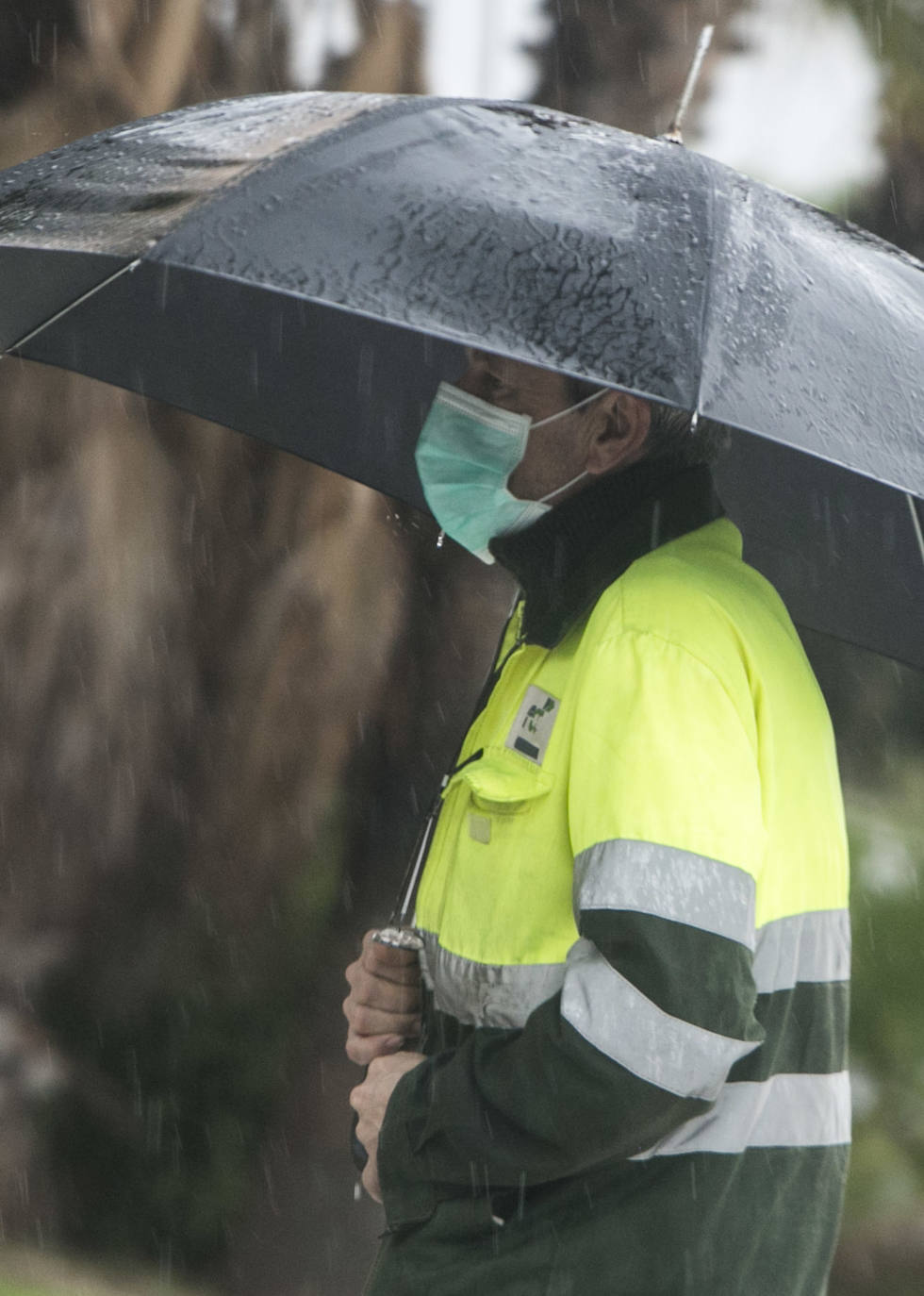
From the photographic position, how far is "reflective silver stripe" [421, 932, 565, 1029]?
160cm

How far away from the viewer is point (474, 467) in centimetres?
189

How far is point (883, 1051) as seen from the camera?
176 inches

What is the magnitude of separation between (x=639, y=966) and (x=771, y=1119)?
361mm

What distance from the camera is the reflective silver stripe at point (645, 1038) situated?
1433mm

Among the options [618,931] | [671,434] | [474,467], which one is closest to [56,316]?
[474,467]

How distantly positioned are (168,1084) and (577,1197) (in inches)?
119

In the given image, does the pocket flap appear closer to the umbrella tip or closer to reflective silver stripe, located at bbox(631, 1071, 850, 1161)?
reflective silver stripe, located at bbox(631, 1071, 850, 1161)

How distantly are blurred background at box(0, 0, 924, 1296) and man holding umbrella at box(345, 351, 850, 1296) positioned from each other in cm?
247

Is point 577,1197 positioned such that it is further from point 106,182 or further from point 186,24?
point 186,24

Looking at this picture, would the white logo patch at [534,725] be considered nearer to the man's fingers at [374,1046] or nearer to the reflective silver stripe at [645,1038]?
the reflective silver stripe at [645,1038]

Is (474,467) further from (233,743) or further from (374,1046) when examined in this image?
(233,743)

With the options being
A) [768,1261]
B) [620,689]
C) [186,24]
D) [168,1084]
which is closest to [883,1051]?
[168,1084]

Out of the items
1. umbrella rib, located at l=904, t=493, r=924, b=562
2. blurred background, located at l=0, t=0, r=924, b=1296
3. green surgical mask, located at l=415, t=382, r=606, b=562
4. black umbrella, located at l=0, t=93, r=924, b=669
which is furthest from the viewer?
blurred background, located at l=0, t=0, r=924, b=1296

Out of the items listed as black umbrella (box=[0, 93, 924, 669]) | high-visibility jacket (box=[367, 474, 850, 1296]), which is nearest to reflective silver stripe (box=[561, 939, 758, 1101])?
high-visibility jacket (box=[367, 474, 850, 1296])
